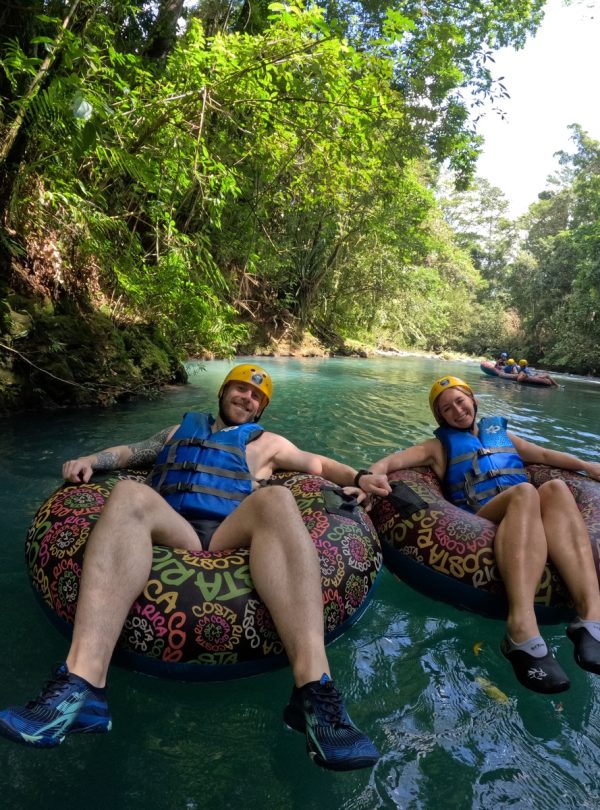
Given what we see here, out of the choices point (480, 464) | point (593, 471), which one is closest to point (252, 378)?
point (480, 464)

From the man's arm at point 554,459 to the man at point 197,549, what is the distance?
4.60ft

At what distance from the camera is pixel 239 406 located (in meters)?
2.93

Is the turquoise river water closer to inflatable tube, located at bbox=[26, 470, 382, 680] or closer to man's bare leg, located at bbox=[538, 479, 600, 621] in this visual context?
inflatable tube, located at bbox=[26, 470, 382, 680]

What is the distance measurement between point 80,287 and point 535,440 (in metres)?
7.01

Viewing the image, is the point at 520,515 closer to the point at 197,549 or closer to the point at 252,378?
the point at 197,549

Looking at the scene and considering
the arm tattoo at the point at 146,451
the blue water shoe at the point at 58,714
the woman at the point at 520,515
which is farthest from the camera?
the arm tattoo at the point at 146,451

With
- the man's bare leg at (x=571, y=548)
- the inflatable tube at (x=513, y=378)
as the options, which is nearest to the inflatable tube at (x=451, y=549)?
the man's bare leg at (x=571, y=548)

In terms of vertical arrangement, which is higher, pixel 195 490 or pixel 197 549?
pixel 195 490

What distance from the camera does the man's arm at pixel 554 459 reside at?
10.6ft

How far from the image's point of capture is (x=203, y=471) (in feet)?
8.11

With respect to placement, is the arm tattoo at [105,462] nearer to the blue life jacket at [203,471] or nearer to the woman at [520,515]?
the blue life jacket at [203,471]

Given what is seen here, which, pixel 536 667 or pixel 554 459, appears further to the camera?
pixel 554 459

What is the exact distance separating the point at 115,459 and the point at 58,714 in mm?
1619

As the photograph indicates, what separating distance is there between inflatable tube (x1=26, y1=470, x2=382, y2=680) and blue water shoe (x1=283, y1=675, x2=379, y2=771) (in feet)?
0.91
